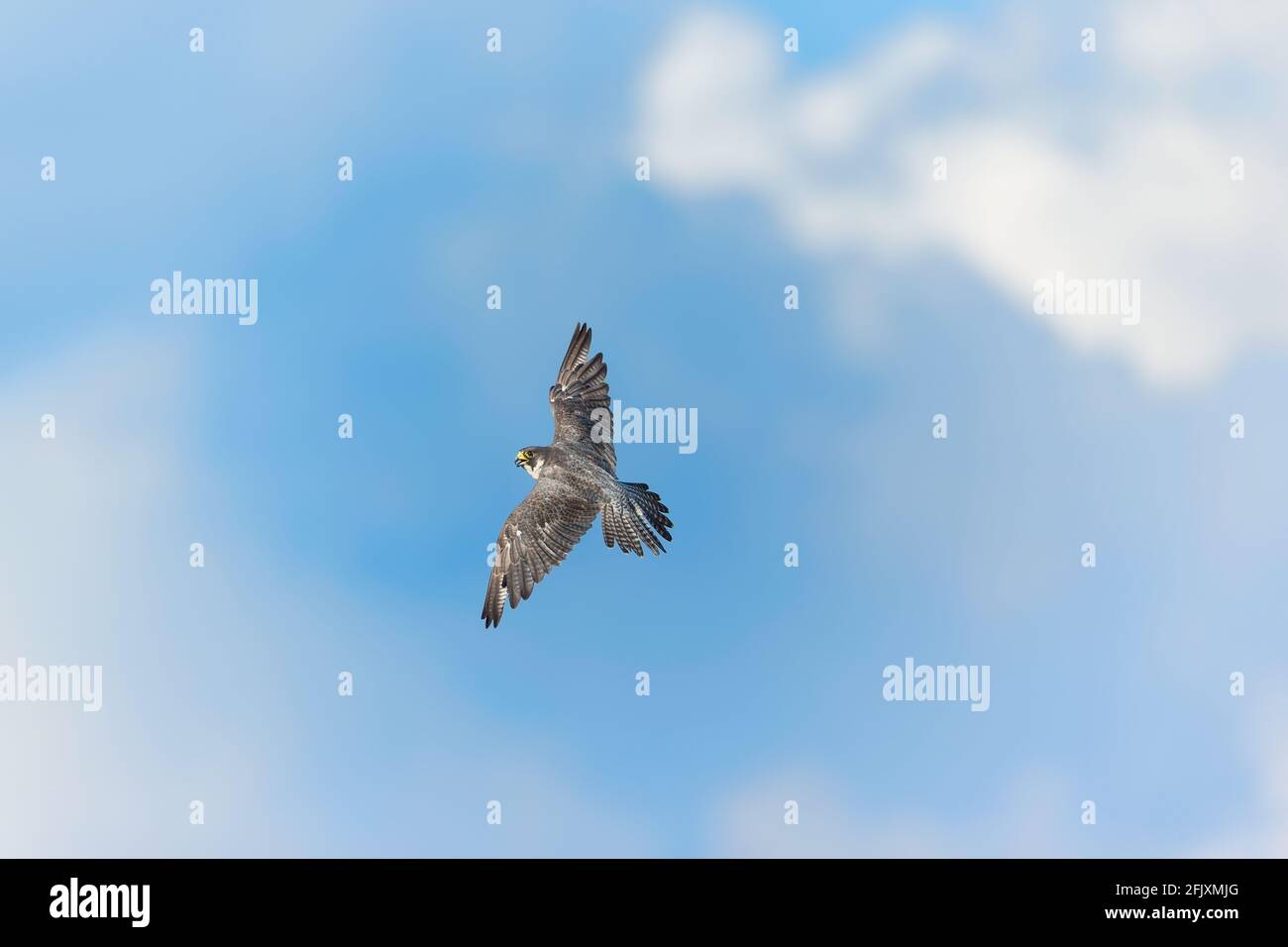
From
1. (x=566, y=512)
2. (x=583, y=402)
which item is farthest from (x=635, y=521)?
(x=583, y=402)

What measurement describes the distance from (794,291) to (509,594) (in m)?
10.8

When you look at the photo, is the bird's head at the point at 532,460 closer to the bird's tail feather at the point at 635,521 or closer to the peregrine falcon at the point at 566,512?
the peregrine falcon at the point at 566,512

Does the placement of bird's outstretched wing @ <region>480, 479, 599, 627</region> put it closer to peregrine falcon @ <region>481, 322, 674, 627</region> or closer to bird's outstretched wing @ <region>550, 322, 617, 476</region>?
peregrine falcon @ <region>481, 322, 674, 627</region>

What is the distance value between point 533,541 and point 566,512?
3.81 feet

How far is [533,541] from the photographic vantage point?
26.9 m

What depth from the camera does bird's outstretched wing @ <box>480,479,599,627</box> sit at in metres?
26.3

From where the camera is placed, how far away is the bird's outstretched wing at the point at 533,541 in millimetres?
26344

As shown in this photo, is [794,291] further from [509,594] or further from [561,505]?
[509,594]

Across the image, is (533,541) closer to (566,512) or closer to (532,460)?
(566,512)

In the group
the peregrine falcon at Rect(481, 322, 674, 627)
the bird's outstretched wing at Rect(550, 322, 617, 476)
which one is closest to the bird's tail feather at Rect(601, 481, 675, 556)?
the peregrine falcon at Rect(481, 322, 674, 627)

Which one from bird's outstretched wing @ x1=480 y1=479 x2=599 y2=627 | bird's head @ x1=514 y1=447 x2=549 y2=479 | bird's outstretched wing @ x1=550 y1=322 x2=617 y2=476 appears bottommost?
bird's outstretched wing @ x1=480 y1=479 x2=599 y2=627
